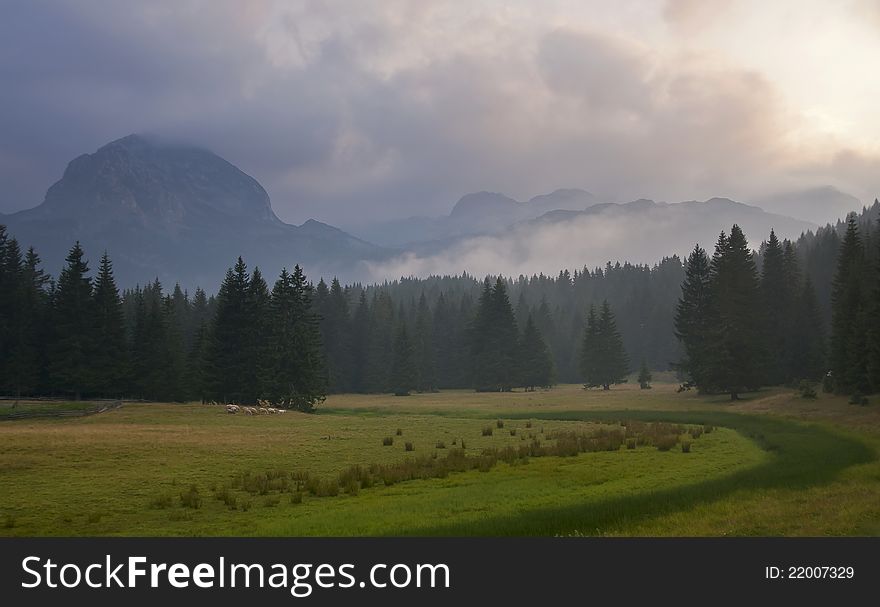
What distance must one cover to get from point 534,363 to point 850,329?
208 ft

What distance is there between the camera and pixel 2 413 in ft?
172

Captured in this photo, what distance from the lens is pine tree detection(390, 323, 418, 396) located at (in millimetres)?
114875

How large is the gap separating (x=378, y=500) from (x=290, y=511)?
129 inches

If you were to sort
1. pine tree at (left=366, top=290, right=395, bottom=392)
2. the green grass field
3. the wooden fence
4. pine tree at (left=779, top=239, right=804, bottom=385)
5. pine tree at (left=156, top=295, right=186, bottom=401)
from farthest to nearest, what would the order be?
pine tree at (left=366, top=290, right=395, bottom=392)
pine tree at (left=156, top=295, right=186, bottom=401)
pine tree at (left=779, top=239, right=804, bottom=385)
the wooden fence
the green grass field

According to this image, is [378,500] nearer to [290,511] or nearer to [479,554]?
[290,511]

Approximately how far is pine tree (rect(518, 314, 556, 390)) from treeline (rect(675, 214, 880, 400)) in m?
40.0

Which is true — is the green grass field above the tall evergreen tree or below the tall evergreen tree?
below

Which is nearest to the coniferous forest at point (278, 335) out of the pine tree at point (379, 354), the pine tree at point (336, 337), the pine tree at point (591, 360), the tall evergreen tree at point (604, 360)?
the tall evergreen tree at point (604, 360)

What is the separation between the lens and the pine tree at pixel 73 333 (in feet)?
242

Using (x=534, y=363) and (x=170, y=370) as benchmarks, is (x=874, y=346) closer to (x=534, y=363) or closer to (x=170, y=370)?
(x=534, y=363)

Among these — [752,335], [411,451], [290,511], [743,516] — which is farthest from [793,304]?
[290,511]

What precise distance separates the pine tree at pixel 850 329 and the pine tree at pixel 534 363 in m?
56.6

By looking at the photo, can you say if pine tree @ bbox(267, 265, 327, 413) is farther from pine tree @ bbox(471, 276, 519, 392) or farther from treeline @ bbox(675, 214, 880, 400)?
treeline @ bbox(675, 214, 880, 400)

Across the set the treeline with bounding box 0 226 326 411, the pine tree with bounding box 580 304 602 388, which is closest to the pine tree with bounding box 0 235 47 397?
the treeline with bounding box 0 226 326 411
